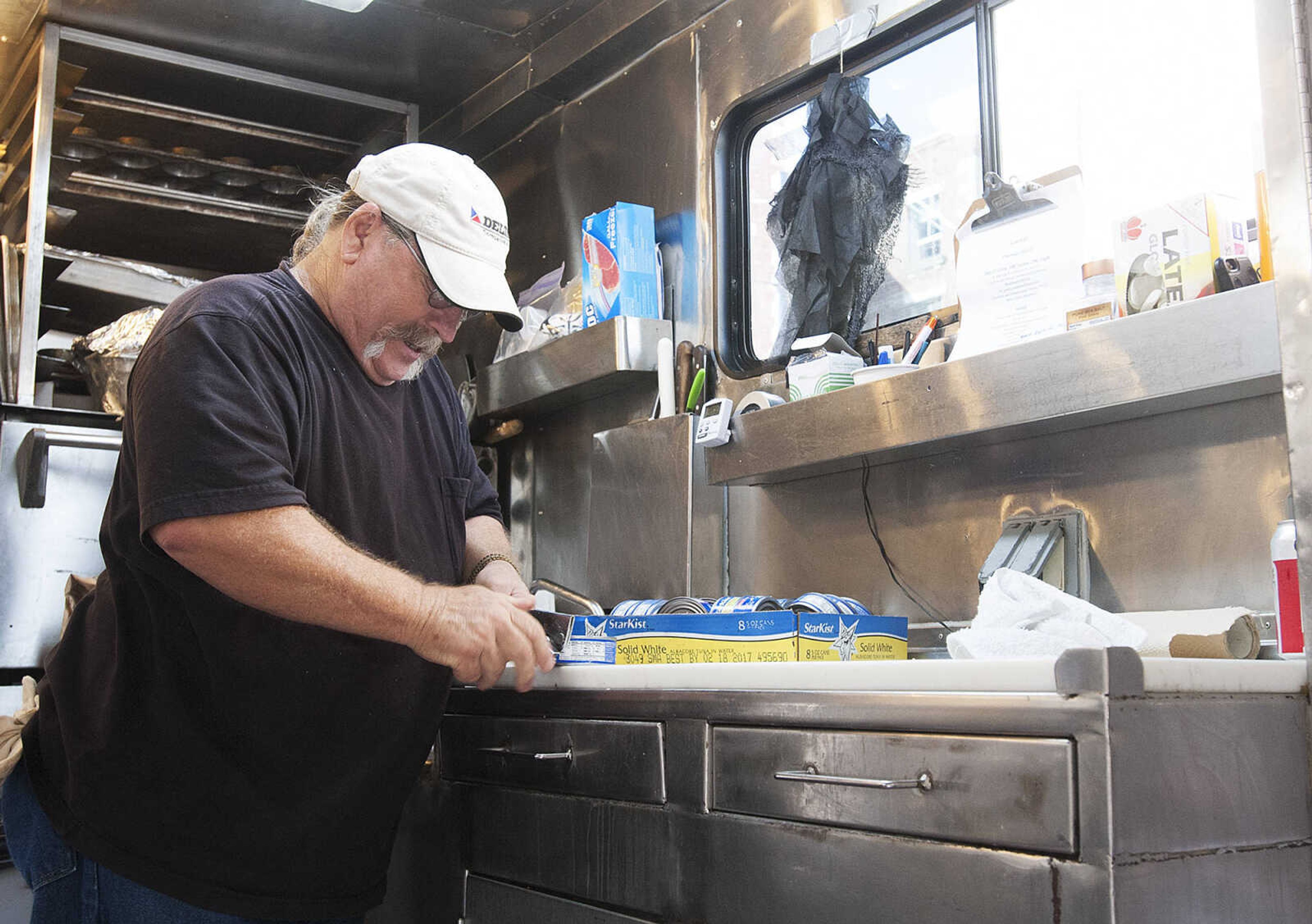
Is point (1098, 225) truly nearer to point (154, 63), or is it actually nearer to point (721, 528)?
point (721, 528)

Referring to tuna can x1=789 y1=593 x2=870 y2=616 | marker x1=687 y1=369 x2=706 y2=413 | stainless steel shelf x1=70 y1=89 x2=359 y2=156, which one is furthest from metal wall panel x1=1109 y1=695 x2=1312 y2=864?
stainless steel shelf x1=70 y1=89 x2=359 y2=156

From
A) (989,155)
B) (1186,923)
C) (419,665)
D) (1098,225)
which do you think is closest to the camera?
(1186,923)

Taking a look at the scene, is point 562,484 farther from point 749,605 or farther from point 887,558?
point 749,605

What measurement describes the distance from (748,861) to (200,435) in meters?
0.81

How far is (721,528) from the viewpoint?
2.60m

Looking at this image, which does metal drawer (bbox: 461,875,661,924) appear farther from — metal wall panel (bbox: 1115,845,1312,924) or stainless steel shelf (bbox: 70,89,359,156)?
stainless steel shelf (bbox: 70,89,359,156)

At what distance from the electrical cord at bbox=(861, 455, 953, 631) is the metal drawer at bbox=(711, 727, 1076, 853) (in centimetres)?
73

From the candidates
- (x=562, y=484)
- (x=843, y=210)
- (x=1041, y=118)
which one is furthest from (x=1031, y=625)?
(x=562, y=484)

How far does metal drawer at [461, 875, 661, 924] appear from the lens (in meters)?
1.66

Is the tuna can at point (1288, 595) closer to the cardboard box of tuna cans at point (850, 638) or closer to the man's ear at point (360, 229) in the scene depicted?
the cardboard box of tuna cans at point (850, 638)

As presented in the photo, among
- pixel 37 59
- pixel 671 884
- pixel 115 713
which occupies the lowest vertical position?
pixel 671 884

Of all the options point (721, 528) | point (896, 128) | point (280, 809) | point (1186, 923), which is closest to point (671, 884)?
point (280, 809)

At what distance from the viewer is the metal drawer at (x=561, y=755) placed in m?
1.61

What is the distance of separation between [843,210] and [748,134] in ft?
1.53
